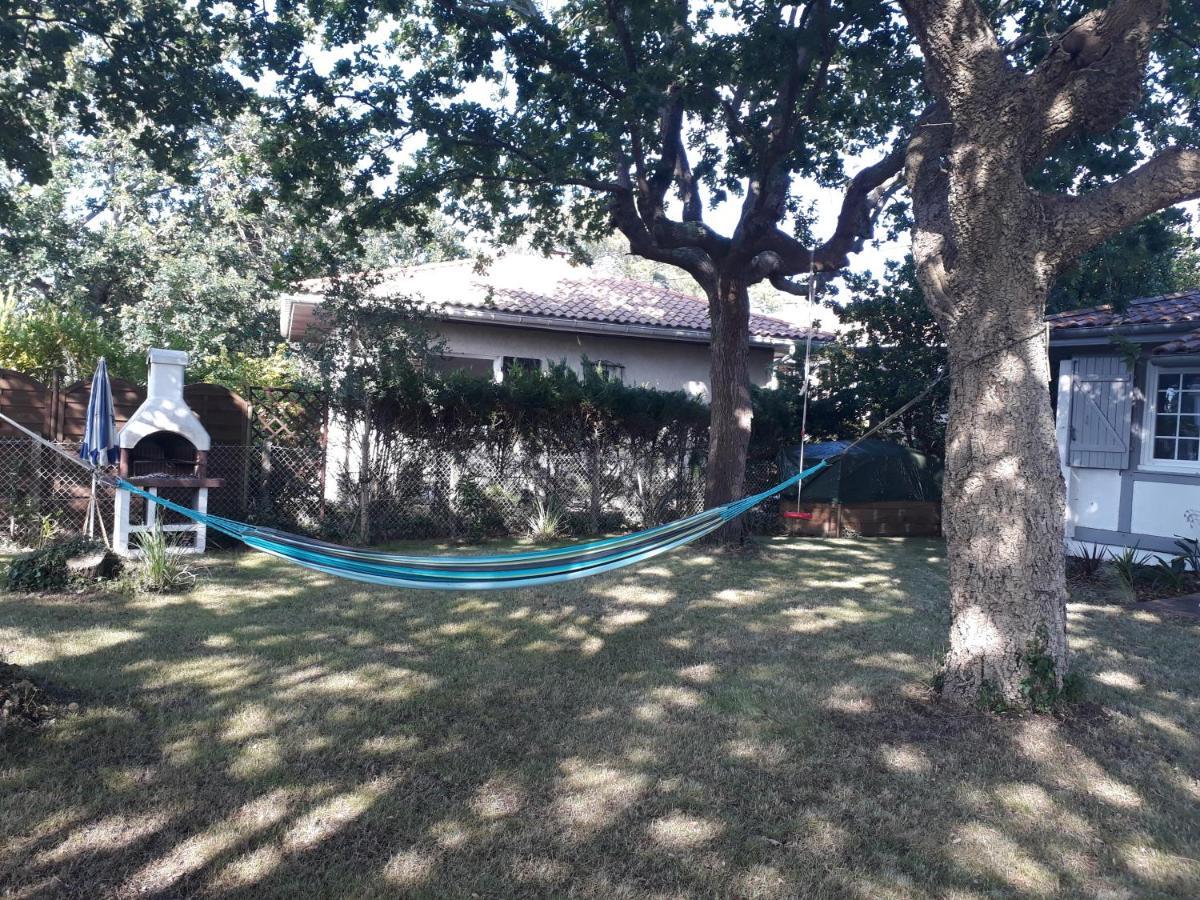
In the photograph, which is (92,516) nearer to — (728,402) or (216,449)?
(216,449)

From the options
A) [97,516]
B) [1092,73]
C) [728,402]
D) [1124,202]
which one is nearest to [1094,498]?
[728,402]

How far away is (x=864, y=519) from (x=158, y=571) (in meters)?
8.98

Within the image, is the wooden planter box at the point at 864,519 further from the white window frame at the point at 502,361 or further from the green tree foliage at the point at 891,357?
the white window frame at the point at 502,361

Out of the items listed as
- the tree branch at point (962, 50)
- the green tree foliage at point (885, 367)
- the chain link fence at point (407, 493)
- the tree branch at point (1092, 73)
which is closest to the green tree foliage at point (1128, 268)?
the green tree foliage at point (885, 367)

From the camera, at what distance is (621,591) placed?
8031mm

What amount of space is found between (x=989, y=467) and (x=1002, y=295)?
91cm

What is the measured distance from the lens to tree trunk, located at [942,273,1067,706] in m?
4.68

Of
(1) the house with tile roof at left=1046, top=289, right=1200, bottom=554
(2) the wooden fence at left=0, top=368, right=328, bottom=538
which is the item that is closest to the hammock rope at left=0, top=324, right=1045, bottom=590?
(2) the wooden fence at left=0, top=368, right=328, bottom=538

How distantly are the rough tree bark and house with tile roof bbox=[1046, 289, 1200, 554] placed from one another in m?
5.24

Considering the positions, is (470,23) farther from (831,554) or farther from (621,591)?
(831,554)

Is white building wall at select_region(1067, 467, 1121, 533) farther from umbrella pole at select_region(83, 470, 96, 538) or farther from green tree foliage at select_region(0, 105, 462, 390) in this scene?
green tree foliage at select_region(0, 105, 462, 390)

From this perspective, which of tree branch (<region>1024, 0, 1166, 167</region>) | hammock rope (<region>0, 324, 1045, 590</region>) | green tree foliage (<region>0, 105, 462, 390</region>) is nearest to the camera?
tree branch (<region>1024, 0, 1166, 167</region>)

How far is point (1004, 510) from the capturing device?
4.73 m

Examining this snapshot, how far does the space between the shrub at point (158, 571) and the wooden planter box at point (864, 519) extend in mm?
7767
